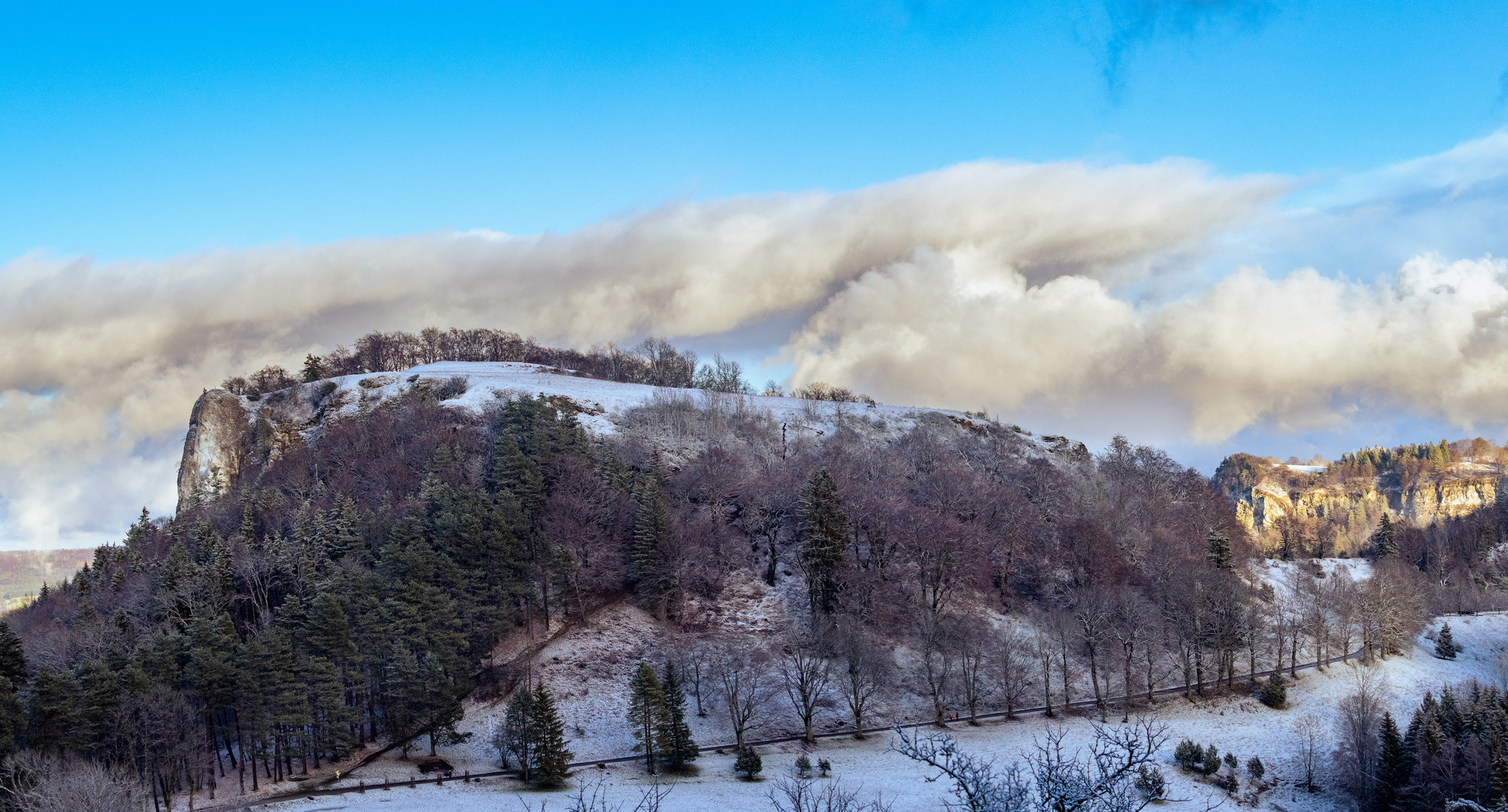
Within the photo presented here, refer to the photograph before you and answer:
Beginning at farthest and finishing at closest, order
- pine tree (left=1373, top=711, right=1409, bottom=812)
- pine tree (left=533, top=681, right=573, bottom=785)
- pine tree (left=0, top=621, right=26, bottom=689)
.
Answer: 1. pine tree (left=0, top=621, right=26, bottom=689)
2. pine tree (left=533, top=681, right=573, bottom=785)
3. pine tree (left=1373, top=711, right=1409, bottom=812)

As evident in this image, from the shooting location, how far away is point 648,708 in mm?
53531

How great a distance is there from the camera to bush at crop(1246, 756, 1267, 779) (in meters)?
54.6

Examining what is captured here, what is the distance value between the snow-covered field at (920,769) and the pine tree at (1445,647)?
533 centimetres

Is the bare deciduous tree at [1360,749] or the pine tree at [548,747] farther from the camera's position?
the bare deciduous tree at [1360,749]

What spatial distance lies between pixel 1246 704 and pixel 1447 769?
1995 cm

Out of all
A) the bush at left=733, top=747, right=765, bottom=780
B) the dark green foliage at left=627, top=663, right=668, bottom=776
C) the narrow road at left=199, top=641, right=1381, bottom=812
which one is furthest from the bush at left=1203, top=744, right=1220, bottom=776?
the dark green foliage at left=627, top=663, right=668, bottom=776

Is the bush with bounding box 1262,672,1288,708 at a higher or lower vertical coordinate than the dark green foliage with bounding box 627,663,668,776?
lower

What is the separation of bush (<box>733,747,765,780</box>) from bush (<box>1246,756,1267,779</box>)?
31313 mm

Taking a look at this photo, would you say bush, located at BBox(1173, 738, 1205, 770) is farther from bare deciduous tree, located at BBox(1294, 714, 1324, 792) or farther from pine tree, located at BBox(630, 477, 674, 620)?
pine tree, located at BBox(630, 477, 674, 620)

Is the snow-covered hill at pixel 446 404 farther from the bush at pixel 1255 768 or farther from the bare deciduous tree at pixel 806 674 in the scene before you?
the bush at pixel 1255 768

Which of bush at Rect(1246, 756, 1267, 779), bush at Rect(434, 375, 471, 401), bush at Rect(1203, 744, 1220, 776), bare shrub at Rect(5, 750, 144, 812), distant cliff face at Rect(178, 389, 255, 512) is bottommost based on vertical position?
bush at Rect(1246, 756, 1267, 779)

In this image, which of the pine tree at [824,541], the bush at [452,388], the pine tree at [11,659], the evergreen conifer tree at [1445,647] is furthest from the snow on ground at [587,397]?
the evergreen conifer tree at [1445,647]

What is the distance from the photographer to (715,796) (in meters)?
47.6

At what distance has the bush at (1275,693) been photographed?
65.8 metres
